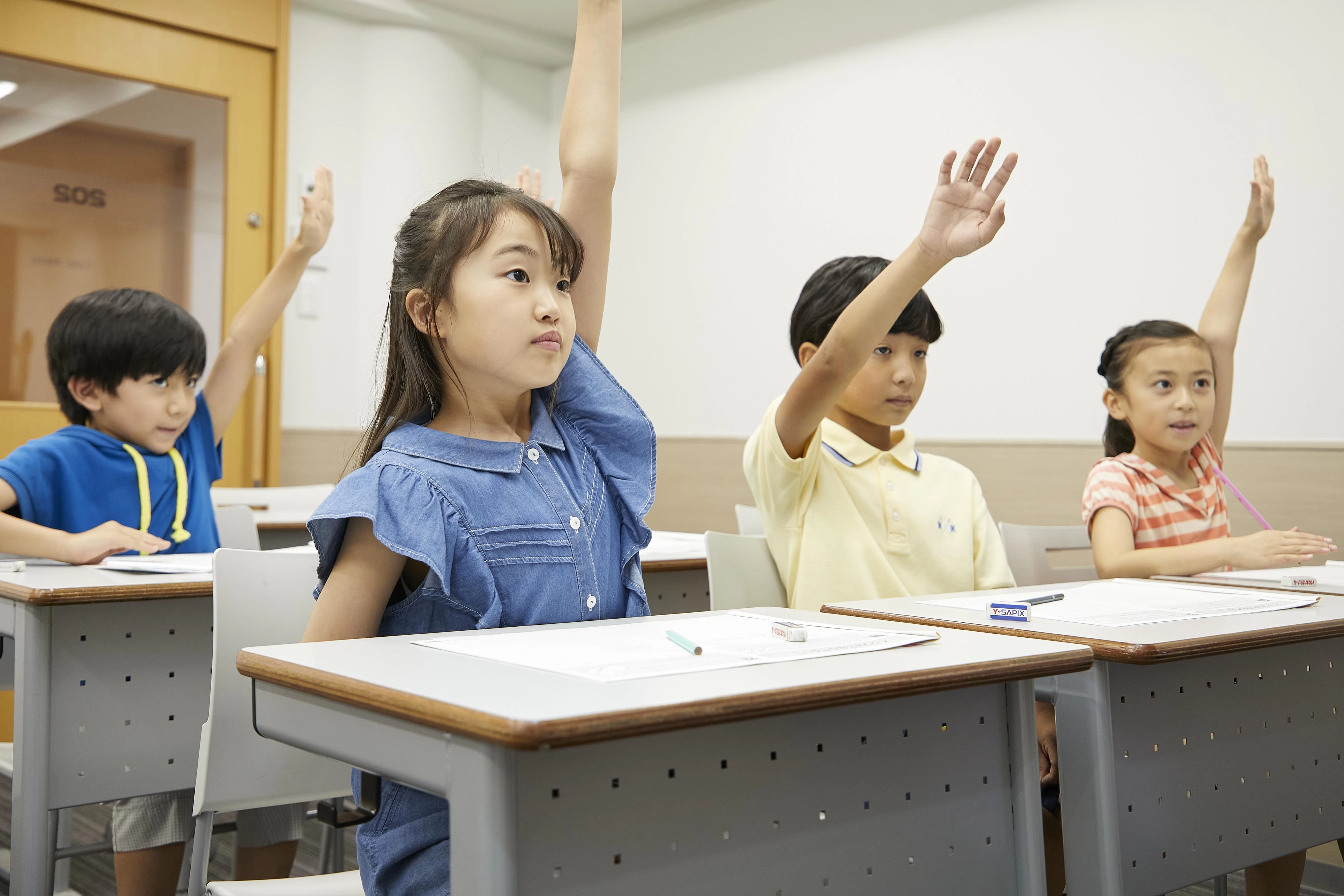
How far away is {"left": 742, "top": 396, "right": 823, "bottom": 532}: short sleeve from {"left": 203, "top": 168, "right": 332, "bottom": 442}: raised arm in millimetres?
1042

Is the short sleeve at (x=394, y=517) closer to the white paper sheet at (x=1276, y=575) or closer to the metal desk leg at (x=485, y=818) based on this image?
the metal desk leg at (x=485, y=818)

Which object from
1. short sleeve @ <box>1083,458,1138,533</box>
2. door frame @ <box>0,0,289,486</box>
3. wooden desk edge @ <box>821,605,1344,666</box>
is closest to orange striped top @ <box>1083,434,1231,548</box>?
short sleeve @ <box>1083,458,1138,533</box>

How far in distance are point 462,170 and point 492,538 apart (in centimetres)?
376

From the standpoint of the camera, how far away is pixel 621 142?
4793mm

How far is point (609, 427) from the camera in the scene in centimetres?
129

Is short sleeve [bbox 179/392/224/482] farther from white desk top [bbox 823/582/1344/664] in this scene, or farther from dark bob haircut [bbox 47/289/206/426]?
white desk top [bbox 823/582/1344/664]

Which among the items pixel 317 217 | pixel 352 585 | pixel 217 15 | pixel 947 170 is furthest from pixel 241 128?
pixel 352 585

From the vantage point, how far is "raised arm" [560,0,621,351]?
1.34 metres

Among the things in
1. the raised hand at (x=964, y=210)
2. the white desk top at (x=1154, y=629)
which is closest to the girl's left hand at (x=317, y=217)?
the raised hand at (x=964, y=210)

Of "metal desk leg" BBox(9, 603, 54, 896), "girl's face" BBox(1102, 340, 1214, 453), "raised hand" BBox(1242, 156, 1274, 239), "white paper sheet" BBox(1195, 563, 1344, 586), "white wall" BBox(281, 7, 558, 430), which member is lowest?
"metal desk leg" BBox(9, 603, 54, 896)

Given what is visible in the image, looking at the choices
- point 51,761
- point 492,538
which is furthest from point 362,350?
point 492,538

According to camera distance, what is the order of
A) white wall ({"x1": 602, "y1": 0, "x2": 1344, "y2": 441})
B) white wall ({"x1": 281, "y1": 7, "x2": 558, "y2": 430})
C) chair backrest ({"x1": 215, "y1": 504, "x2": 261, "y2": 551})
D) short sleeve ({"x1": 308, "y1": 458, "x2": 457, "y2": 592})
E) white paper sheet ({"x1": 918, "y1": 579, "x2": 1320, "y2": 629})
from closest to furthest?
short sleeve ({"x1": 308, "y1": 458, "x2": 457, "y2": 592}) → white paper sheet ({"x1": 918, "y1": 579, "x2": 1320, "y2": 629}) → chair backrest ({"x1": 215, "y1": 504, "x2": 261, "y2": 551}) → white wall ({"x1": 602, "y1": 0, "x2": 1344, "y2": 441}) → white wall ({"x1": 281, "y1": 7, "x2": 558, "y2": 430})

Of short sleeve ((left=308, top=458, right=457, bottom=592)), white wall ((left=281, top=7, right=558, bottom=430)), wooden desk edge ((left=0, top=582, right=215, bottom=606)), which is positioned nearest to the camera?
short sleeve ((left=308, top=458, right=457, bottom=592))

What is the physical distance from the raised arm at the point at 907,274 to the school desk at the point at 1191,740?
36 centimetres
